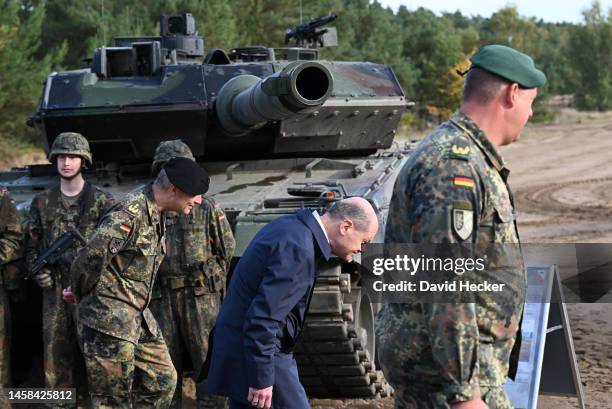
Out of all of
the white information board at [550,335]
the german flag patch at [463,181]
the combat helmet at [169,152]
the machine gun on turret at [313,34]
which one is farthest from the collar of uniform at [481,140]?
the machine gun on turret at [313,34]

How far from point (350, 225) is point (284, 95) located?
116 inches

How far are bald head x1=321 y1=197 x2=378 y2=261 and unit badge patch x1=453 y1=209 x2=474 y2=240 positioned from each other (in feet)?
3.07

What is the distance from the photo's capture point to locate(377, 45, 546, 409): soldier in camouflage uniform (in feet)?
10.4

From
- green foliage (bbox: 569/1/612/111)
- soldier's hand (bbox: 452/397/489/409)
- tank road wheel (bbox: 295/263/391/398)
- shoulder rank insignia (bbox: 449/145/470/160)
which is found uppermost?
shoulder rank insignia (bbox: 449/145/470/160)

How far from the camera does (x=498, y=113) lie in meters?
3.36

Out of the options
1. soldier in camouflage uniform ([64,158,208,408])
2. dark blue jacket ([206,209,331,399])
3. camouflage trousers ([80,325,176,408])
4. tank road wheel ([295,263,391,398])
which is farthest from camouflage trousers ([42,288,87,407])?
dark blue jacket ([206,209,331,399])

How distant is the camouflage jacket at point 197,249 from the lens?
642cm

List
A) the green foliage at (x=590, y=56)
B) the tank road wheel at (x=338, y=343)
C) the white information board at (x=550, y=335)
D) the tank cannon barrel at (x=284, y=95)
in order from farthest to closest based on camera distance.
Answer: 1. the green foliage at (x=590, y=56)
2. the tank cannon barrel at (x=284, y=95)
3. the tank road wheel at (x=338, y=343)
4. the white information board at (x=550, y=335)

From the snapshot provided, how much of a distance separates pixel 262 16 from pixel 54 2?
6.85m

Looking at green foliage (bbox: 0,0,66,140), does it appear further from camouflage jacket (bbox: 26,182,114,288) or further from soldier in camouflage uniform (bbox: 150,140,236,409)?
soldier in camouflage uniform (bbox: 150,140,236,409)

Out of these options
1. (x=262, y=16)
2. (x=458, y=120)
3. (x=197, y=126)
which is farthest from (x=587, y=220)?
(x=262, y=16)

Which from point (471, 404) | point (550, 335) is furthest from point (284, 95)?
point (471, 404)

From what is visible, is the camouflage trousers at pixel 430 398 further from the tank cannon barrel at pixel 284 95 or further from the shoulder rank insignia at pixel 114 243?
the tank cannon barrel at pixel 284 95

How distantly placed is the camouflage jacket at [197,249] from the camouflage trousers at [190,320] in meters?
0.06
